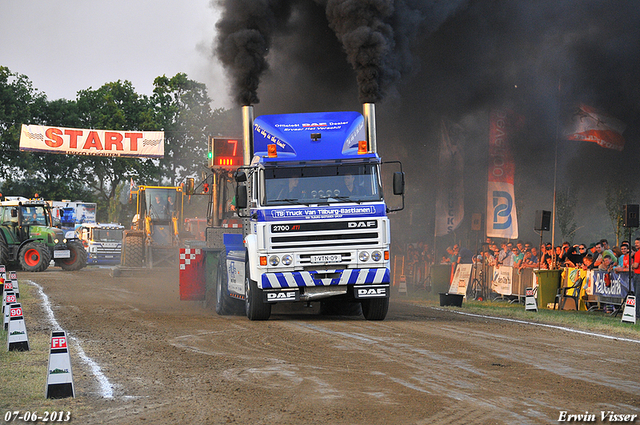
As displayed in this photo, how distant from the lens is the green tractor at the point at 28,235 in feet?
103

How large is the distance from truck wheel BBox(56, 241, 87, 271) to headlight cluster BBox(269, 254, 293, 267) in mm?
23324

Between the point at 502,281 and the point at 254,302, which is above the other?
the point at 254,302

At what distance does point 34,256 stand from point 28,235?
1.02m

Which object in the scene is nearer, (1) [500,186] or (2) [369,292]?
(2) [369,292]

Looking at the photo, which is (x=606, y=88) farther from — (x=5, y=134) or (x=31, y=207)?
(x=5, y=134)

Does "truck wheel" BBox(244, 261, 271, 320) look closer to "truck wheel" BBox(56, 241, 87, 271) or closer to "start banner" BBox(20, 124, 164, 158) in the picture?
"truck wheel" BBox(56, 241, 87, 271)

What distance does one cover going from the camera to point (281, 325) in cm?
1335

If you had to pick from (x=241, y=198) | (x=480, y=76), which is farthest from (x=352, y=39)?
(x=480, y=76)

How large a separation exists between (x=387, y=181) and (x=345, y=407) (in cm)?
2743

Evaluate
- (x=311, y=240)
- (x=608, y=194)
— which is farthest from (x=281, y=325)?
(x=608, y=194)

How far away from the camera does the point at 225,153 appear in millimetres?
19391

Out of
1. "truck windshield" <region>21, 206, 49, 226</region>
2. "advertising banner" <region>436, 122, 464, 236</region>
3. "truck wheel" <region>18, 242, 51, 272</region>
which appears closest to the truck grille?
"advertising banner" <region>436, 122, 464, 236</region>

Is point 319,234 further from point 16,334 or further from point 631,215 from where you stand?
point 631,215

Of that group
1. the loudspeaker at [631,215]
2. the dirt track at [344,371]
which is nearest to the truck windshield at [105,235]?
the dirt track at [344,371]
